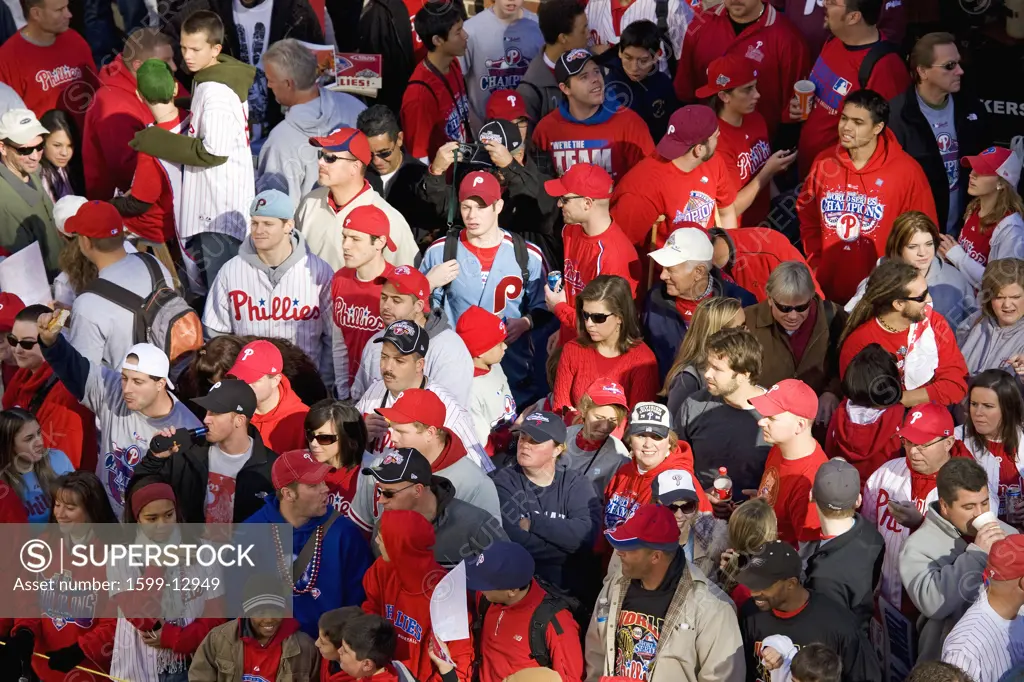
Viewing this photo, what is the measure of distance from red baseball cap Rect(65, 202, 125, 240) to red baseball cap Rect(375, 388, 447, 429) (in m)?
2.25

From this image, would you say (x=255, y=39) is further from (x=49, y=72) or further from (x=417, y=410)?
(x=417, y=410)

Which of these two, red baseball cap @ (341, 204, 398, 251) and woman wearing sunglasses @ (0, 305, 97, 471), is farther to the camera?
red baseball cap @ (341, 204, 398, 251)

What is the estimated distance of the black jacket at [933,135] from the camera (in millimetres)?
9820

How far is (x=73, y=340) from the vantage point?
→ 28.8 ft

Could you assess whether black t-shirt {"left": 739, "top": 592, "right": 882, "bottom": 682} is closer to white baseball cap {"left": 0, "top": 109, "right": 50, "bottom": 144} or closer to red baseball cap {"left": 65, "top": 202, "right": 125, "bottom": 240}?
red baseball cap {"left": 65, "top": 202, "right": 125, "bottom": 240}

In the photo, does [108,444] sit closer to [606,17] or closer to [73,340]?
[73,340]

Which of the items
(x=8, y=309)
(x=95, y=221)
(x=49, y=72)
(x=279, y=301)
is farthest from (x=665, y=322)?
(x=49, y=72)

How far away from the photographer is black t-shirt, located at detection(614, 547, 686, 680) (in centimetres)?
664

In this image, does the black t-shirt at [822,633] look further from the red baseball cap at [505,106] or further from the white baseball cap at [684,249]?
the red baseball cap at [505,106]

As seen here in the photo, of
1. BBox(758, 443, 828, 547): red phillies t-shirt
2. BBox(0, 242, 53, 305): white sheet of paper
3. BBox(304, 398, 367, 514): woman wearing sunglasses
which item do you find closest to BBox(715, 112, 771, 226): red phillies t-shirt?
BBox(758, 443, 828, 547): red phillies t-shirt

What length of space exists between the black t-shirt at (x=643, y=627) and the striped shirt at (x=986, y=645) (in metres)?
1.12

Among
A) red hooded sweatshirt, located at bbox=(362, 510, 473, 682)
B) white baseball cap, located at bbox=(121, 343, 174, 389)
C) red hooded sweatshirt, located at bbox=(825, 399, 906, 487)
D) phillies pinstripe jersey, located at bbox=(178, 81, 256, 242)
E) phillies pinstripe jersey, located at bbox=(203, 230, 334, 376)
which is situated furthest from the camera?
phillies pinstripe jersey, located at bbox=(178, 81, 256, 242)

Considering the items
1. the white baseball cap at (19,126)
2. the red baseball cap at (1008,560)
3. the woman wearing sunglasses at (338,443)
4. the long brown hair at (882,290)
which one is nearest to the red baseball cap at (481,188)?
the woman wearing sunglasses at (338,443)

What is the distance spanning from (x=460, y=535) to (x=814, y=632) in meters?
1.66
